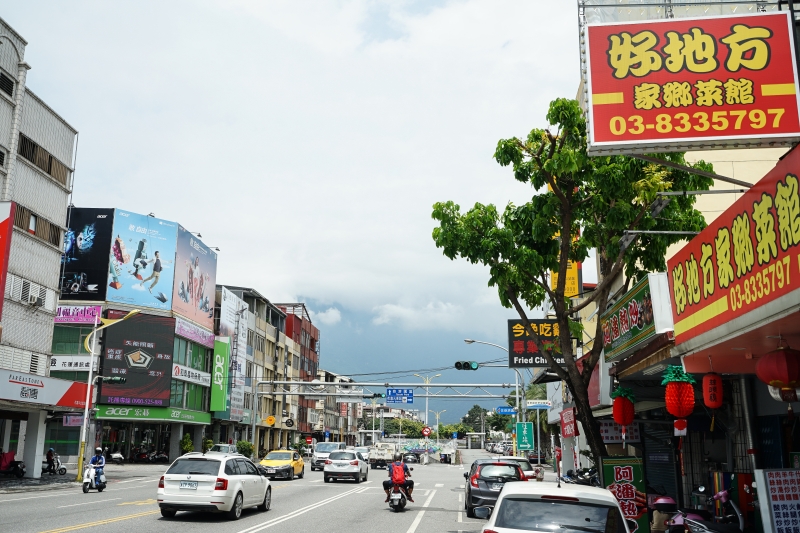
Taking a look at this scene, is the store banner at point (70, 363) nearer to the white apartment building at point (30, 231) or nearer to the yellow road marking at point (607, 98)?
the white apartment building at point (30, 231)

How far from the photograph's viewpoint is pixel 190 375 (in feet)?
186

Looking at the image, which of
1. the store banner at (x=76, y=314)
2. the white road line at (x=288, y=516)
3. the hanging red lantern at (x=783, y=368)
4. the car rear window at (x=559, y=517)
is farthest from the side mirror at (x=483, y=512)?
the store banner at (x=76, y=314)

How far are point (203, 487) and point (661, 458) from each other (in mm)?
12145

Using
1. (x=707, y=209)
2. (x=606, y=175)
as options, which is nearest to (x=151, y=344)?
(x=707, y=209)

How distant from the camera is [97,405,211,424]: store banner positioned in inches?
1912

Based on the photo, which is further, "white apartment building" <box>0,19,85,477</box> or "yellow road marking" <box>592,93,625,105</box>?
"white apartment building" <box>0,19,85,477</box>

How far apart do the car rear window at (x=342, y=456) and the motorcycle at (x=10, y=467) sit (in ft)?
46.3

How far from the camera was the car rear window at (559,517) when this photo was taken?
23.4 ft

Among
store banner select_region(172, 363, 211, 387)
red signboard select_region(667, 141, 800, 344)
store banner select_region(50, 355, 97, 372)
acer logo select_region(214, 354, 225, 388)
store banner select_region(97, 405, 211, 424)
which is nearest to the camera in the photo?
red signboard select_region(667, 141, 800, 344)

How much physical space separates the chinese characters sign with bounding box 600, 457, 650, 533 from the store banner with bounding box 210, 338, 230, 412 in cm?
5290

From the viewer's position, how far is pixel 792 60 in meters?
8.34

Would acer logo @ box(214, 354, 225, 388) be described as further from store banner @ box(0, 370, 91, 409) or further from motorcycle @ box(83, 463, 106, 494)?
motorcycle @ box(83, 463, 106, 494)

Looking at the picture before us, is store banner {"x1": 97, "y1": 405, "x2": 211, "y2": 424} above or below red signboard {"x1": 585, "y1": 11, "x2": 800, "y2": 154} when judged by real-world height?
below

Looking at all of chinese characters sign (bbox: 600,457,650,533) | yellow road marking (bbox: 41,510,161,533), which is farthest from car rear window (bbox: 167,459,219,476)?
chinese characters sign (bbox: 600,457,650,533)
